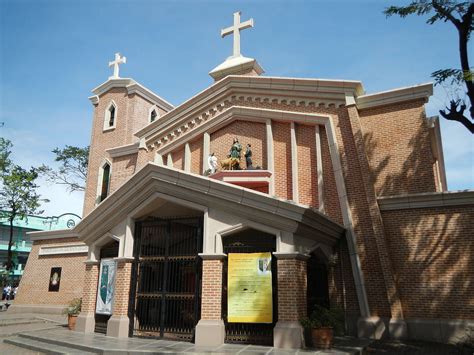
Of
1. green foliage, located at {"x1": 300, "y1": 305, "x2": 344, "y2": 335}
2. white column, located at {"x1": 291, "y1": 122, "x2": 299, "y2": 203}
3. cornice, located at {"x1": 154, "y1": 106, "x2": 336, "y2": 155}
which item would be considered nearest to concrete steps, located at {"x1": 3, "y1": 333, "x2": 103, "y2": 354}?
green foliage, located at {"x1": 300, "y1": 305, "x2": 344, "y2": 335}

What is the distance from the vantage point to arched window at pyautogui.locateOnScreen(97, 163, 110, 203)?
2272 cm

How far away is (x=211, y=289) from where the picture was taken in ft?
35.2

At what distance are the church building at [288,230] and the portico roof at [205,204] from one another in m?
0.04

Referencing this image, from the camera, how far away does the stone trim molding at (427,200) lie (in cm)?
1204

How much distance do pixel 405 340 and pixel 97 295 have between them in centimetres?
999

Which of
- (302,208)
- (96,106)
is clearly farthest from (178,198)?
(96,106)

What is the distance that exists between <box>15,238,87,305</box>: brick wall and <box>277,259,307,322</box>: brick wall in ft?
49.0

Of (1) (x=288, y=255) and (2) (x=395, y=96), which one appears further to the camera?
(2) (x=395, y=96)

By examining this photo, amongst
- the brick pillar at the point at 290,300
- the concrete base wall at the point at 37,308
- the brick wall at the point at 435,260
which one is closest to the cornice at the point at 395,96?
the brick wall at the point at 435,260

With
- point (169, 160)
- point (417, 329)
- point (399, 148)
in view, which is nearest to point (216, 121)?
point (169, 160)

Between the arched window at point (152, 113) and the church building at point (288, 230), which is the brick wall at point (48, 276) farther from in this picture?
the arched window at point (152, 113)

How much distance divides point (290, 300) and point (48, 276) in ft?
59.3

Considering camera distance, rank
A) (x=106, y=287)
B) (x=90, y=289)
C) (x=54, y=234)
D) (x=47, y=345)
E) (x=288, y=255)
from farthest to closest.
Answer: (x=54, y=234)
(x=90, y=289)
(x=106, y=287)
(x=47, y=345)
(x=288, y=255)

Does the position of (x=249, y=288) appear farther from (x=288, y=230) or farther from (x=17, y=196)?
(x=17, y=196)
